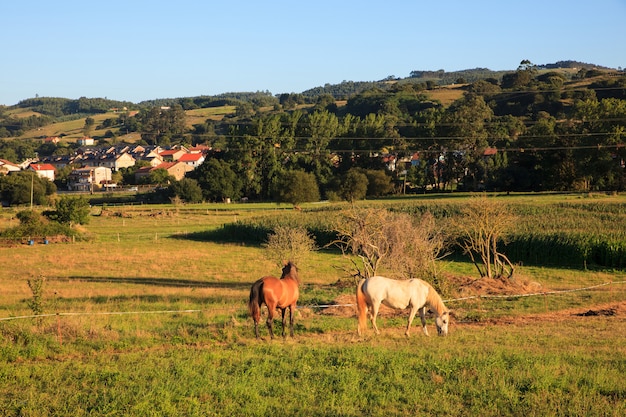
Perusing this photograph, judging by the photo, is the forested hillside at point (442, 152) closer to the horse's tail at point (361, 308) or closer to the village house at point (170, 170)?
the village house at point (170, 170)

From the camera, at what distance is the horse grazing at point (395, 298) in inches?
584

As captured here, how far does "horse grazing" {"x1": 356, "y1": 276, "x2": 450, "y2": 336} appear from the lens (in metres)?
14.8

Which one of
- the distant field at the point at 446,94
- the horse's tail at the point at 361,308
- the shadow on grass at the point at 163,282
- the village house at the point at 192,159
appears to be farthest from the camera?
the distant field at the point at 446,94

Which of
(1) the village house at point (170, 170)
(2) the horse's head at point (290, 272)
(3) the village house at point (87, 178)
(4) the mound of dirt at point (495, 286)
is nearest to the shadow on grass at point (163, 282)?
(4) the mound of dirt at point (495, 286)

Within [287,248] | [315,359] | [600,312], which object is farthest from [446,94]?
[315,359]

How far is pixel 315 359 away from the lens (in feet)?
40.3

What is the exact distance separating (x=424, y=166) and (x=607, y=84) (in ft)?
234

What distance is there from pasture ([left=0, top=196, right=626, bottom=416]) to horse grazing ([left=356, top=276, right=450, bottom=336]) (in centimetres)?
51

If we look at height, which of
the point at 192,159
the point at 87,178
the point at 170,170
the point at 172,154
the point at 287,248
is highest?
the point at 172,154

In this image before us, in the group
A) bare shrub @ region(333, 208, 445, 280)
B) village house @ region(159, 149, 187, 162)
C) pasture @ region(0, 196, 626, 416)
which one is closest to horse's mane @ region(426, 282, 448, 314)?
pasture @ region(0, 196, 626, 416)

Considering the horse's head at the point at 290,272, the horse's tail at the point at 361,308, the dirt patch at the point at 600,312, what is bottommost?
the dirt patch at the point at 600,312

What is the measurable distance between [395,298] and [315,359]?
3.38 meters

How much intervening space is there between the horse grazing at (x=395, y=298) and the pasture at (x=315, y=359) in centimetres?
51

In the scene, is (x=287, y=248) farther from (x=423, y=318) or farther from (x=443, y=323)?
(x=443, y=323)
